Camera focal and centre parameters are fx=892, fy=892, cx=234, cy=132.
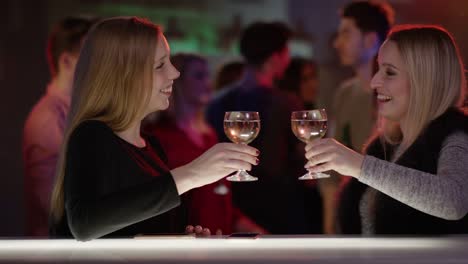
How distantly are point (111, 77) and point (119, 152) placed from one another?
252mm

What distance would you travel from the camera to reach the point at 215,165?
2721 millimetres

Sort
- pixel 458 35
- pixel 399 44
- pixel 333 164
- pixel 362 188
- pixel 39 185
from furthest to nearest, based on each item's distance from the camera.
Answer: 1. pixel 458 35
2. pixel 39 185
3. pixel 362 188
4. pixel 399 44
5. pixel 333 164

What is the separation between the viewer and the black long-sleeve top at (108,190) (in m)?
2.73

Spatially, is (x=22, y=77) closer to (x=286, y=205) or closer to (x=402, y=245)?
(x=286, y=205)

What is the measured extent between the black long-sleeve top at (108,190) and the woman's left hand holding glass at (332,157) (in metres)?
0.47

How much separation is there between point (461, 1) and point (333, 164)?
445 cm

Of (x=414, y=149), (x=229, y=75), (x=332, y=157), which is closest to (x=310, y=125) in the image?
(x=332, y=157)

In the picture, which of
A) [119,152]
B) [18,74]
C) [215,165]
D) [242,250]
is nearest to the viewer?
[242,250]

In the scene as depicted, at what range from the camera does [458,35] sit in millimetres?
6723

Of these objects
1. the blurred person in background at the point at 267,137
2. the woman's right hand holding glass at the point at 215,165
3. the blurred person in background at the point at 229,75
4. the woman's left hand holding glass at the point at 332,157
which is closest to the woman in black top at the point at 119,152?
the woman's right hand holding glass at the point at 215,165

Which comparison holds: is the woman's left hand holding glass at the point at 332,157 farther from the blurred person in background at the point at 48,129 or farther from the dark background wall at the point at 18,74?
the dark background wall at the point at 18,74

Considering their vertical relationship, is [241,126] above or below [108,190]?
above

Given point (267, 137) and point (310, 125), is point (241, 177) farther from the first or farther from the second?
point (267, 137)

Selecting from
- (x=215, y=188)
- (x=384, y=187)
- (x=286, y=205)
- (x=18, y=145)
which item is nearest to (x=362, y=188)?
(x=384, y=187)
